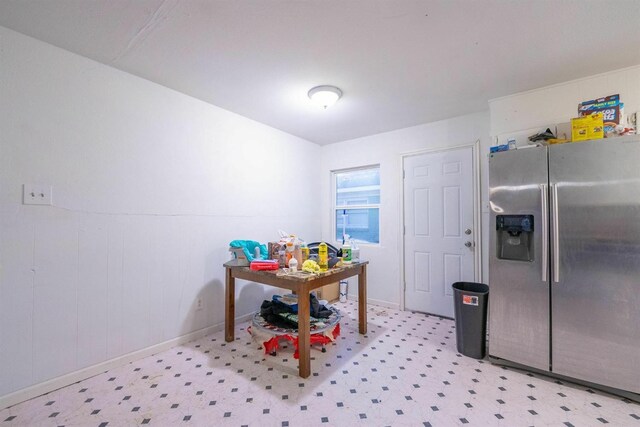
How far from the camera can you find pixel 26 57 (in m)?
1.81

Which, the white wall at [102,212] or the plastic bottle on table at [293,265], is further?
the plastic bottle on table at [293,265]

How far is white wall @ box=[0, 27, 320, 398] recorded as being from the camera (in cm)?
177

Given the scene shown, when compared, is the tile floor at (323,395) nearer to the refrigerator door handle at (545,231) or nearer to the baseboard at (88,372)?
the baseboard at (88,372)

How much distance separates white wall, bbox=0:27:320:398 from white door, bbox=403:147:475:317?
2.13 m

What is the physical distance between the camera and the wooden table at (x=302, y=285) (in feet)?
6.63

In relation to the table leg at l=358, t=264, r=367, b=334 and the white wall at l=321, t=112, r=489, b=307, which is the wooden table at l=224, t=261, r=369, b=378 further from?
the white wall at l=321, t=112, r=489, b=307

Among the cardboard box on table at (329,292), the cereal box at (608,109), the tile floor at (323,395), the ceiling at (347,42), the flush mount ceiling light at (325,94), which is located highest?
the ceiling at (347,42)

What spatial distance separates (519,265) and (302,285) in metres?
1.70

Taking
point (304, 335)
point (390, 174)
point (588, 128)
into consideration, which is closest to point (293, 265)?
point (304, 335)

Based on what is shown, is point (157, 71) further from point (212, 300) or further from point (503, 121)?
point (503, 121)

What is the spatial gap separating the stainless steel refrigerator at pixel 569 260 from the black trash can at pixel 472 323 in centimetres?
10

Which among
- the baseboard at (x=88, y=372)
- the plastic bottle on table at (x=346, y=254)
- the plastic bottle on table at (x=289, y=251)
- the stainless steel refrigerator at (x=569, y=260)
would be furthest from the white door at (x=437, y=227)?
the baseboard at (x=88, y=372)

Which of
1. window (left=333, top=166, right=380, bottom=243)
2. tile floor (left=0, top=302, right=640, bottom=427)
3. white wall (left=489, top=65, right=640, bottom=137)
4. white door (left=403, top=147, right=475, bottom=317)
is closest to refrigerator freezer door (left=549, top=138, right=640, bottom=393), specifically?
tile floor (left=0, top=302, right=640, bottom=427)

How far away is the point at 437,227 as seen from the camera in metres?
3.30
